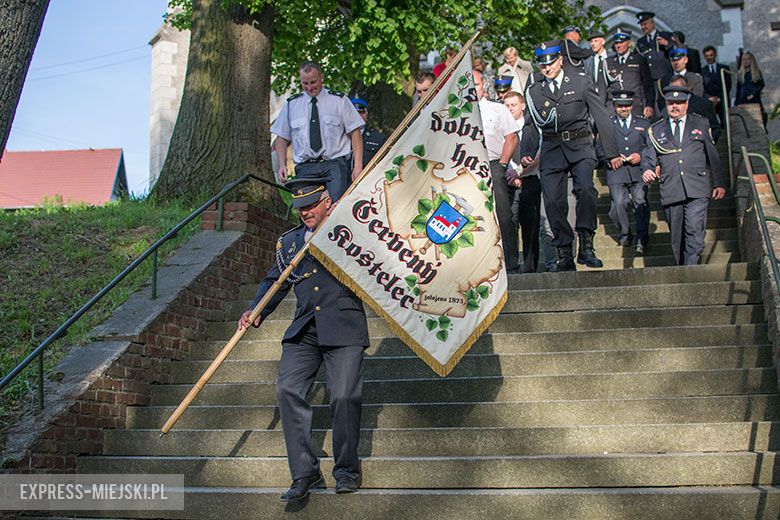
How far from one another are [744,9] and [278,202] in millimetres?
19073

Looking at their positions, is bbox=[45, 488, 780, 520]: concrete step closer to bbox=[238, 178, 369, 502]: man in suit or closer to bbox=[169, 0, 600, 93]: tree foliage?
bbox=[238, 178, 369, 502]: man in suit

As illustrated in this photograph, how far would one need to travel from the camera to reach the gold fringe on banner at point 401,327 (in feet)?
23.6

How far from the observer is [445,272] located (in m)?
7.54

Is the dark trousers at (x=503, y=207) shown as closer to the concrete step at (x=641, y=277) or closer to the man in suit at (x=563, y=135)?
the man in suit at (x=563, y=135)

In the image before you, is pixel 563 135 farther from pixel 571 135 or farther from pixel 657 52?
pixel 657 52

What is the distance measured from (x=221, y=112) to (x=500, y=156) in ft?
13.2

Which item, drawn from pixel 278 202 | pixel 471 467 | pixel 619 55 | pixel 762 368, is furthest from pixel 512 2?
pixel 471 467

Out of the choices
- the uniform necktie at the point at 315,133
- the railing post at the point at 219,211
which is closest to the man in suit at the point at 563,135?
the uniform necktie at the point at 315,133

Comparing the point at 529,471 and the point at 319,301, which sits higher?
the point at 319,301

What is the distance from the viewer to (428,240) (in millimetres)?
7527

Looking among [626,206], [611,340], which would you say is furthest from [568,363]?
[626,206]

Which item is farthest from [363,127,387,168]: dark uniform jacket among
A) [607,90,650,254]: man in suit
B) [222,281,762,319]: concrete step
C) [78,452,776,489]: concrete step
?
[78,452,776,489]: concrete step

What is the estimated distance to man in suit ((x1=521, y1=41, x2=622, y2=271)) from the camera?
10453 mm

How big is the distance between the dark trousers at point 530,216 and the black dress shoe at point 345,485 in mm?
4666
